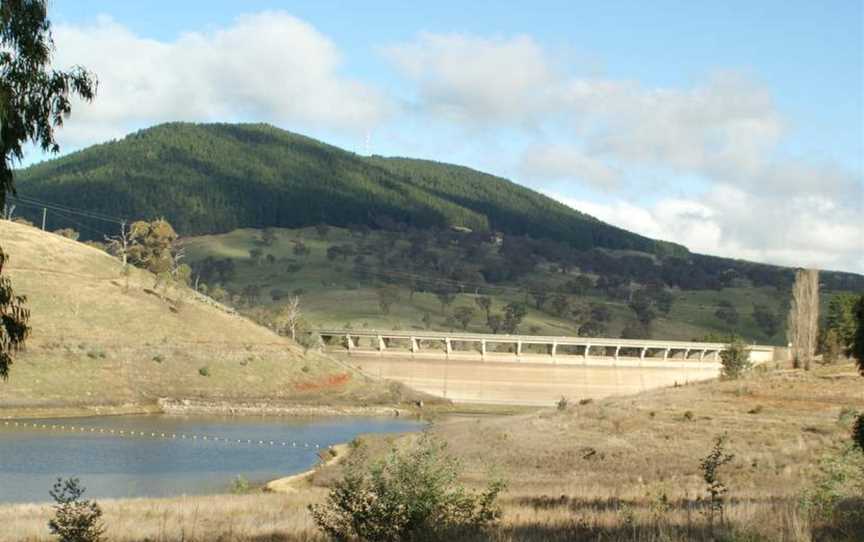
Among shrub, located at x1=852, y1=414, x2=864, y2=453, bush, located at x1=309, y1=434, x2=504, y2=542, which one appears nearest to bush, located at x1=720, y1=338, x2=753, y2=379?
shrub, located at x1=852, y1=414, x2=864, y2=453

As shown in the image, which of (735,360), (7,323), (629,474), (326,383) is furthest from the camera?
(326,383)

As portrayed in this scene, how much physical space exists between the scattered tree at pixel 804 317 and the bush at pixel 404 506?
250ft

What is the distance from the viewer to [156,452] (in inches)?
2726

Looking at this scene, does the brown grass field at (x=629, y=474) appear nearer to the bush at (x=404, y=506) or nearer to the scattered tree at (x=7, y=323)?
the bush at (x=404, y=506)

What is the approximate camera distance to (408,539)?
16.4 meters

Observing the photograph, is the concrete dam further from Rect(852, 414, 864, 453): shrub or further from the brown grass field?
Rect(852, 414, 864, 453): shrub

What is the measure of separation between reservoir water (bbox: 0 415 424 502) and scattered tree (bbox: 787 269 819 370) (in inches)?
1389

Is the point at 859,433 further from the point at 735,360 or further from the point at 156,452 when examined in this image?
the point at 735,360

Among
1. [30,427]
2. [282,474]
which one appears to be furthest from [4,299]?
[30,427]

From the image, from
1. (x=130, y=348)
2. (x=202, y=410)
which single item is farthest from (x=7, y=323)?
(x=130, y=348)

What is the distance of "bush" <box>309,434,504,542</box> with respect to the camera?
16.6 meters

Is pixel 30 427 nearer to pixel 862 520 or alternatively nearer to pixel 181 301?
pixel 181 301

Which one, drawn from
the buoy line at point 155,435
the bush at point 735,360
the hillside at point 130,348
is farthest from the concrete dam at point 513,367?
the buoy line at point 155,435

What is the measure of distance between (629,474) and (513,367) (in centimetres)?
10548
